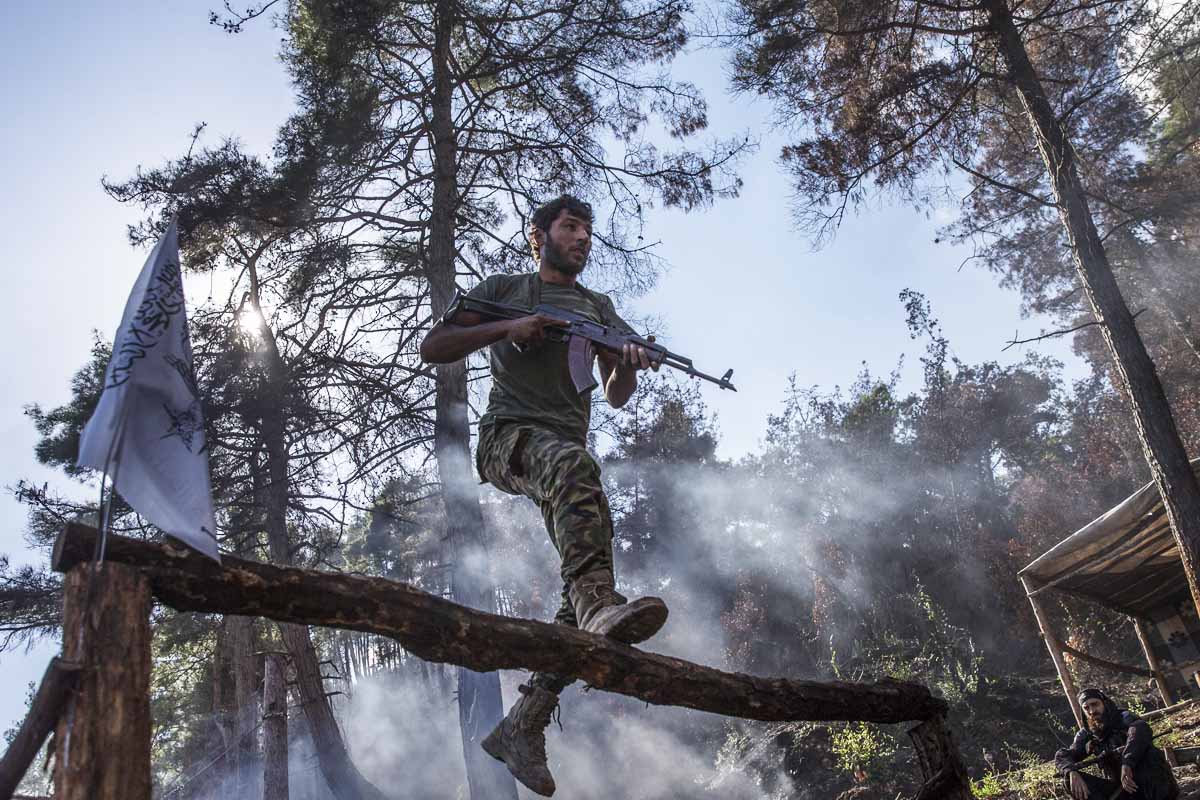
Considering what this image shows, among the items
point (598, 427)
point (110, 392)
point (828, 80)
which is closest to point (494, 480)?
point (110, 392)

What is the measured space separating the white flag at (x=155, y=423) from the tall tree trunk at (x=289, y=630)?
Result: 7840mm

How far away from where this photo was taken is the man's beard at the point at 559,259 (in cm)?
360

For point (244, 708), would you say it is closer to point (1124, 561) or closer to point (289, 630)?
point (289, 630)

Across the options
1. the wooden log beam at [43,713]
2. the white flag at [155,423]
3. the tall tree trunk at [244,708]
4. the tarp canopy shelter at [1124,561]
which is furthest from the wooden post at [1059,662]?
the tall tree trunk at [244,708]

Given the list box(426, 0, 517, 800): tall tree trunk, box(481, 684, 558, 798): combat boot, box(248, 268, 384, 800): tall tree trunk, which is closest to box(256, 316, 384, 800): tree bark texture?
box(248, 268, 384, 800): tall tree trunk

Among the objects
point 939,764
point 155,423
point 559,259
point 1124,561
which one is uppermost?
point 559,259

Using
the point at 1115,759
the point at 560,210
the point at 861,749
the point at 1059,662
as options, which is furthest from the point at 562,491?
the point at 861,749

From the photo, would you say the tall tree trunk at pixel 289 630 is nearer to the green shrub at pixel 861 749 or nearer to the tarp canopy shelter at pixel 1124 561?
the green shrub at pixel 861 749

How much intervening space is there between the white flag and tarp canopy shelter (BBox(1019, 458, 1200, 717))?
8.34 metres

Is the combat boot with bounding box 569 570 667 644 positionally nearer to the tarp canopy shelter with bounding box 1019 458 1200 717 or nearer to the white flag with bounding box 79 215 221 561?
the white flag with bounding box 79 215 221 561

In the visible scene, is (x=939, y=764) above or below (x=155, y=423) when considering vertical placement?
below

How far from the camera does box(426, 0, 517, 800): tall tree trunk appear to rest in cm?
768

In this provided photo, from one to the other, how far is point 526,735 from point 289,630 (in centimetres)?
804

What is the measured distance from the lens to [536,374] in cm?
337
